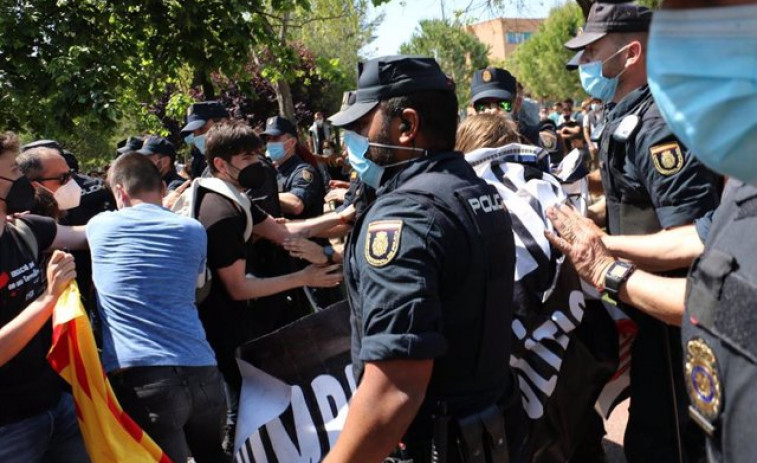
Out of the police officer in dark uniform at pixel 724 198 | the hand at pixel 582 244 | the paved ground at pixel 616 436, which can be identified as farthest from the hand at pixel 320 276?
the police officer in dark uniform at pixel 724 198

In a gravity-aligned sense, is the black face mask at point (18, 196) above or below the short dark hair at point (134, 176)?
above

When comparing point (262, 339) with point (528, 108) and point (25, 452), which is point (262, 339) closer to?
point (25, 452)

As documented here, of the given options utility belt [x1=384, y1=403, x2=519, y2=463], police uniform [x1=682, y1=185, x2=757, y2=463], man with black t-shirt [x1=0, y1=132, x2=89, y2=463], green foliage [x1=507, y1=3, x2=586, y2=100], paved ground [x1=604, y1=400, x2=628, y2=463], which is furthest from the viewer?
green foliage [x1=507, y1=3, x2=586, y2=100]

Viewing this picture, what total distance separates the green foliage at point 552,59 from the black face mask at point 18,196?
1912 inches

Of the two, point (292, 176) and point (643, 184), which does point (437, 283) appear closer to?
point (643, 184)

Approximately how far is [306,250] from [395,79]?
178 cm

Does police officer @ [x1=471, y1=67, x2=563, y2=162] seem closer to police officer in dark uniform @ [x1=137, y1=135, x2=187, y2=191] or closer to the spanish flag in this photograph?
police officer in dark uniform @ [x1=137, y1=135, x2=187, y2=191]

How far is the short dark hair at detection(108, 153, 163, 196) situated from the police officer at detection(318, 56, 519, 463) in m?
1.40

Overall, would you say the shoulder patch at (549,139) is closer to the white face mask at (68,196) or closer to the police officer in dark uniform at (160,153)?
the police officer in dark uniform at (160,153)

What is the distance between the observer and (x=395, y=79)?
2168mm

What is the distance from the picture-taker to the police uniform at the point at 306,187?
6.06 metres

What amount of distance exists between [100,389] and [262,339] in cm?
69

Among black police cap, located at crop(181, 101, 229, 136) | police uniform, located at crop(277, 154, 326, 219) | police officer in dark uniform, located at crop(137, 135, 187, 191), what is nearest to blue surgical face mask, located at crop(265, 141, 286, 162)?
police uniform, located at crop(277, 154, 326, 219)

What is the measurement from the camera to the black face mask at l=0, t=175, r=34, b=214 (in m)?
3.14
